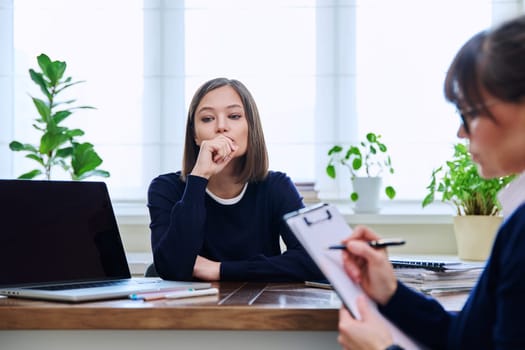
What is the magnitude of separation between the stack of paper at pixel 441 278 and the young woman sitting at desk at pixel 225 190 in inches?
17.4

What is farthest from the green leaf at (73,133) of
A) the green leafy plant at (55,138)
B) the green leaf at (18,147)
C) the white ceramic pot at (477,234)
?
the white ceramic pot at (477,234)

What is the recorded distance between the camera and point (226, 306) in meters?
1.24

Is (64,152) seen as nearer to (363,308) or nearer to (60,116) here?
(60,116)

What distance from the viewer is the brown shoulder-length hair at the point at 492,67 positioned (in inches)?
35.4

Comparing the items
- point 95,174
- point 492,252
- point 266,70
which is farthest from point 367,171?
point 492,252

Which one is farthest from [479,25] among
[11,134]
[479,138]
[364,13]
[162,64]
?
[479,138]

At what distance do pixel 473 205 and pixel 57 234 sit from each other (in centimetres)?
171

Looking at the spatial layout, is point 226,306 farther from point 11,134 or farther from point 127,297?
point 11,134

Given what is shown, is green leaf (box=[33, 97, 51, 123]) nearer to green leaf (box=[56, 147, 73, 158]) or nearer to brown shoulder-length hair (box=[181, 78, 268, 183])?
green leaf (box=[56, 147, 73, 158])

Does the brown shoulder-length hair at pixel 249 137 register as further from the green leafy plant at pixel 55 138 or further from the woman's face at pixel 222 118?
the green leafy plant at pixel 55 138

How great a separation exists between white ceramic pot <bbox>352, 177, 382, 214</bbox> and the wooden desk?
1.66 m

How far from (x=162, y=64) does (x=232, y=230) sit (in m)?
1.45

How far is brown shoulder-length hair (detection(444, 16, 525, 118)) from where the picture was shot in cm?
90

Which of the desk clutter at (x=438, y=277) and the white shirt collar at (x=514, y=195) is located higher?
the white shirt collar at (x=514, y=195)
